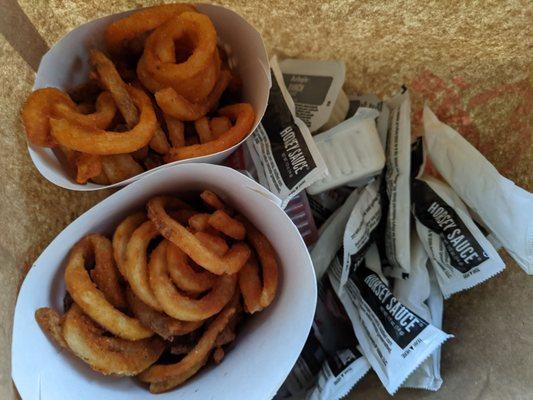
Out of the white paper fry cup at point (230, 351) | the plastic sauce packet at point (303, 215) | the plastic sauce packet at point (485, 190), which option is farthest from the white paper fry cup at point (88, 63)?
the plastic sauce packet at point (485, 190)

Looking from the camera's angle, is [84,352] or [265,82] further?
[265,82]

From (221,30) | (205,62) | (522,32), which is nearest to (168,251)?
(205,62)

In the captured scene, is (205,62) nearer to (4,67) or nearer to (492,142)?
(4,67)

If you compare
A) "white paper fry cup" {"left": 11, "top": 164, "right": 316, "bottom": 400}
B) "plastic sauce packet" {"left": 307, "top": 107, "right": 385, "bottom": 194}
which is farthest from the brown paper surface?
"plastic sauce packet" {"left": 307, "top": 107, "right": 385, "bottom": 194}

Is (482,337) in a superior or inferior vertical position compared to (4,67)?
inferior

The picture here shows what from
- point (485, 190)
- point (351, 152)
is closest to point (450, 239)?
point (485, 190)

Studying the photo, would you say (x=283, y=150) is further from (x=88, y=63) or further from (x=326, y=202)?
(x=88, y=63)
